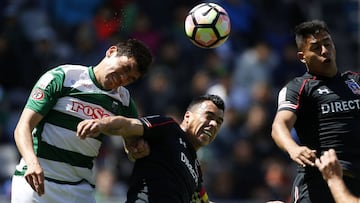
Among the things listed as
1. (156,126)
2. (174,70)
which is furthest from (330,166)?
(174,70)

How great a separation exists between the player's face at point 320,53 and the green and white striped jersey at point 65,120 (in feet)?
5.78

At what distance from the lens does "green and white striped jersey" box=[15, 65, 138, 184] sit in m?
7.80

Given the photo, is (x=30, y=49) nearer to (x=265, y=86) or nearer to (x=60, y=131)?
(x=265, y=86)

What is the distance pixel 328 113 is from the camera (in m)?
8.02

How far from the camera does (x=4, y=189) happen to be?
13.2 m

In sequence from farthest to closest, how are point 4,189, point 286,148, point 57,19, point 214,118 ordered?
point 57,19, point 4,189, point 214,118, point 286,148

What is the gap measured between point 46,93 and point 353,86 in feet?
8.53

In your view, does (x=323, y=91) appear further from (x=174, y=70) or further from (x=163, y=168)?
(x=174, y=70)

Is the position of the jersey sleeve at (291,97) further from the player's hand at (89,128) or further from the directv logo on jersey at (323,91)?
the player's hand at (89,128)

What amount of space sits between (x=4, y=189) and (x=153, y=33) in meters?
3.85

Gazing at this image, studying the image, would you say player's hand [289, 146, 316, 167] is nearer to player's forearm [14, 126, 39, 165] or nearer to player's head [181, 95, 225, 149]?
player's head [181, 95, 225, 149]

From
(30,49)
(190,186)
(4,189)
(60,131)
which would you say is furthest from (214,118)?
(30,49)

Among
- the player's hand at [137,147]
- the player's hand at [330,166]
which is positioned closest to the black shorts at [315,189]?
the player's hand at [137,147]

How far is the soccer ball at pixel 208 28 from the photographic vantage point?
915cm
